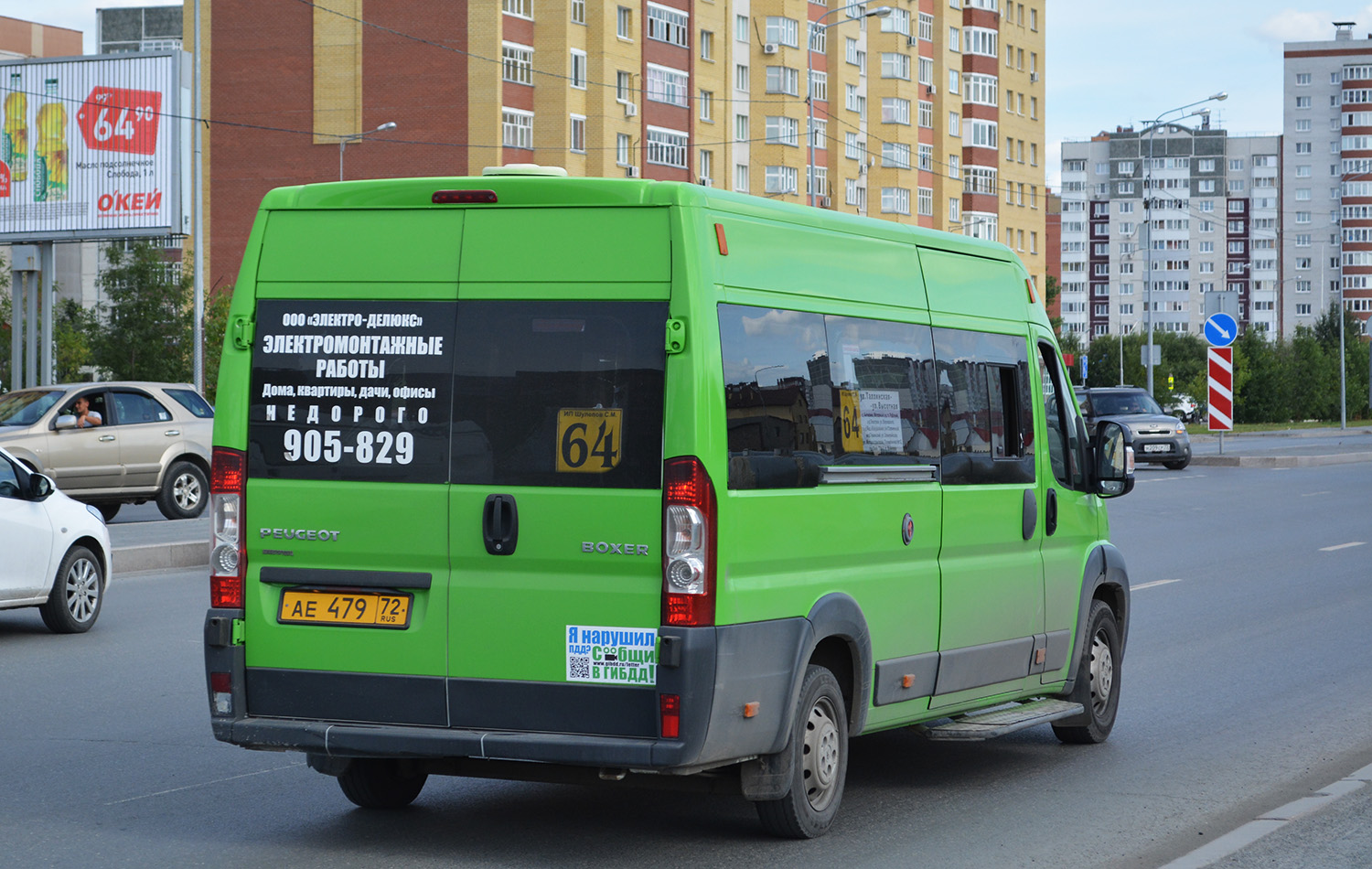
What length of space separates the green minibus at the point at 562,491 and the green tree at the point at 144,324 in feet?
186

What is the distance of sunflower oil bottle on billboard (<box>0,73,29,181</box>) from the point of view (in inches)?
1570

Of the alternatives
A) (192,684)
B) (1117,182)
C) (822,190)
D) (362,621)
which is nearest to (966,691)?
(362,621)

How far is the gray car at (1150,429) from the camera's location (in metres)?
38.9

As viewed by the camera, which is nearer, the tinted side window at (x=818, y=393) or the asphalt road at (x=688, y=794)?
the tinted side window at (x=818, y=393)

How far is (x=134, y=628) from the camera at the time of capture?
1348cm

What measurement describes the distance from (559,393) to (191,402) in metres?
20.2

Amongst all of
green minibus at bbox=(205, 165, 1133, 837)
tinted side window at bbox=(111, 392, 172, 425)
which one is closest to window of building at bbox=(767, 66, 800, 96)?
tinted side window at bbox=(111, 392, 172, 425)

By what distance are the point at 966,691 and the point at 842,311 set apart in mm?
1908

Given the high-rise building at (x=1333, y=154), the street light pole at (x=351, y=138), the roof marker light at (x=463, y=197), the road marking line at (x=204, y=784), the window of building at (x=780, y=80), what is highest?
the high-rise building at (x=1333, y=154)

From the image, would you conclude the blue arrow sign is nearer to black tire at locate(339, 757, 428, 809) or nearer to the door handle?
black tire at locate(339, 757, 428, 809)

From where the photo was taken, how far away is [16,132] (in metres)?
40.0

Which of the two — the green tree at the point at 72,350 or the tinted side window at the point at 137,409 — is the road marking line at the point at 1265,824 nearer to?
the tinted side window at the point at 137,409

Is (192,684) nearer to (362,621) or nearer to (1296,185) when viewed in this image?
(362,621)

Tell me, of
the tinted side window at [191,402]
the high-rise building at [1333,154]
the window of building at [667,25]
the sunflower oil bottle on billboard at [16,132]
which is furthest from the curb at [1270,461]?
the high-rise building at [1333,154]
